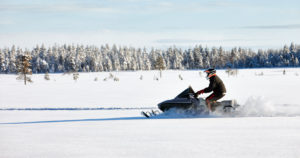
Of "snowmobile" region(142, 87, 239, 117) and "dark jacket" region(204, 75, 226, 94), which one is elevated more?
"dark jacket" region(204, 75, 226, 94)

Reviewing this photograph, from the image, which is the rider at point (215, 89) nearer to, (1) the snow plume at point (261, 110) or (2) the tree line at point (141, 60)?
(1) the snow plume at point (261, 110)

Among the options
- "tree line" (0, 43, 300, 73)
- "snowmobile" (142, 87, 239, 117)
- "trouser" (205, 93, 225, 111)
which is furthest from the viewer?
"tree line" (0, 43, 300, 73)

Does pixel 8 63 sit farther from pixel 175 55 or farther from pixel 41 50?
pixel 175 55

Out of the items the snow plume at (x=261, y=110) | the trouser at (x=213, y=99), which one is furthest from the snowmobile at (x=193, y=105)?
the snow plume at (x=261, y=110)

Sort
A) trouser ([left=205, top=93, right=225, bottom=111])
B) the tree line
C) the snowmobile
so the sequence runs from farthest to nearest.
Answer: the tree line
the snowmobile
trouser ([left=205, top=93, right=225, bottom=111])

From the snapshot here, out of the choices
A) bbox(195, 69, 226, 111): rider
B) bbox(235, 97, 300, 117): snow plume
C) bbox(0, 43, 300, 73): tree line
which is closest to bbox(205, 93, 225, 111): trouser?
bbox(195, 69, 226, 111): rider

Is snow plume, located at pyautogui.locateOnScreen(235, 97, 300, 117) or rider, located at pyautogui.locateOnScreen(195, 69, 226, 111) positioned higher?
rider, located at pyautogui.locateOnScreen(195, 69, 226, 111)

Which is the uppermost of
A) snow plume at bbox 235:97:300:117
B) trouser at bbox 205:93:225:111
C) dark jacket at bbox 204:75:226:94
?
dark jacket at bbox 204:75:226:94

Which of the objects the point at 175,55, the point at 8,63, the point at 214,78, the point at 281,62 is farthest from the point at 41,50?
the point at 214,78

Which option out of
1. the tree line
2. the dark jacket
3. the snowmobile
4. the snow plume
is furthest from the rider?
the tree line

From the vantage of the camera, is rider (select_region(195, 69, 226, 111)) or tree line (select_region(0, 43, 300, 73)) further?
tree line (select_region(0, 43, 300, 73))

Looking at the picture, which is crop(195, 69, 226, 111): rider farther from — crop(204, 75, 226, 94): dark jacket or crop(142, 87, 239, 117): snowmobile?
crop(142, 87, 239, 117): snowmobile

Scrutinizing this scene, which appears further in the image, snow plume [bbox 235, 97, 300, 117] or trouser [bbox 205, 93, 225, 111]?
snow plume [bbox 235, 97, 300, 117]

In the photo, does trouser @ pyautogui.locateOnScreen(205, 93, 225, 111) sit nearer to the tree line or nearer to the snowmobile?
the snowmobile
